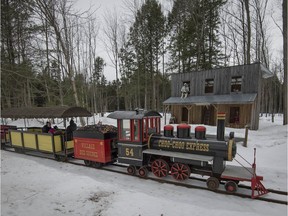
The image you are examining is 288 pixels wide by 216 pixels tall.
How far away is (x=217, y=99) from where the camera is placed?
16938mm

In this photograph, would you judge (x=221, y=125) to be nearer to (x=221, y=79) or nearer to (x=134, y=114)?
(x=134, y=114)

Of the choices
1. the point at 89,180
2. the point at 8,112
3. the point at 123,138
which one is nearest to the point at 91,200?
the point at 89,180

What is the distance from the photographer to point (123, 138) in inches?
291

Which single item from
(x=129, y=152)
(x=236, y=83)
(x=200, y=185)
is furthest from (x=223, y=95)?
(x=129, y=152)

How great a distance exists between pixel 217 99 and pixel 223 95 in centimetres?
111

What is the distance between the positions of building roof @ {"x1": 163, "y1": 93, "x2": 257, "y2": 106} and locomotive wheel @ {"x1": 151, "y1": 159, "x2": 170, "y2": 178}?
11.6 metres

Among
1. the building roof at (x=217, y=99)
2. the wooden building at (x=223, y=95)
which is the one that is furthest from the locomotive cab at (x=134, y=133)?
the building roof at (x=217, y=99)

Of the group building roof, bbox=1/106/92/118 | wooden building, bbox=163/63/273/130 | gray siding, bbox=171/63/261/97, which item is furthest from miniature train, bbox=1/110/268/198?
gray siding, bbox=171/63/261/97

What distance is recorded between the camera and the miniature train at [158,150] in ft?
19.1

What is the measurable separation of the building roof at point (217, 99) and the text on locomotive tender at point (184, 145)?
11.0 m

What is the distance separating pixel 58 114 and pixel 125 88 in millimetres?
23903

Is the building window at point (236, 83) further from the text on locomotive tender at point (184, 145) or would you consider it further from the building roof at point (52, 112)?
the building roof at point (52, 112)

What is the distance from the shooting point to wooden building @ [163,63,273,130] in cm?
1606

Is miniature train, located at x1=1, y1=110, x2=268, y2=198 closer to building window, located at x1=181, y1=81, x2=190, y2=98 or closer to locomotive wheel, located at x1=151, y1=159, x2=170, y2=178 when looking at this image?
locomotive wheel, located at x1=151, y1=159, x2=170, y2=178
